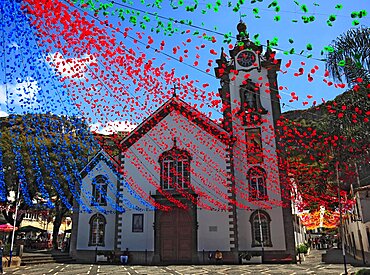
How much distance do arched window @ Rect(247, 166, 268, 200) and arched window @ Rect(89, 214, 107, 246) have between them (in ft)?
36.7

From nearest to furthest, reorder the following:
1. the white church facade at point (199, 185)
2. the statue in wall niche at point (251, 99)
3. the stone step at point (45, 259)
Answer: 1. the white church facade at point (199, 185)
2. the stone step at point (45, 259)
3. the statue in wall niche at point (251, 99)

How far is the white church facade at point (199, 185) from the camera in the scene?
67.7 ft

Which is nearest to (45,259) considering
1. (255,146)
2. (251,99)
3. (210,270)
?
(210,270)

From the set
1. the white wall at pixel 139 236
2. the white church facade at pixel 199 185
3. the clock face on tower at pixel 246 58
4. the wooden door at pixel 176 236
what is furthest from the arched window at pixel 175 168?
the clock face on tower at pixel 246 58

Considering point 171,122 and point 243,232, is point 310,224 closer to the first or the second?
point 243,232

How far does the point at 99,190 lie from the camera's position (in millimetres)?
24750

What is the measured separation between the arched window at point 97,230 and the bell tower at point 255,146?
10.0 metres

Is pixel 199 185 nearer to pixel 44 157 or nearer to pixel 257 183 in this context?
pixel 257 183

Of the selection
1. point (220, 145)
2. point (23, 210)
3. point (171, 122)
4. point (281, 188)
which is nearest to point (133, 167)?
point (171, 122)

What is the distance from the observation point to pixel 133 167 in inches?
940

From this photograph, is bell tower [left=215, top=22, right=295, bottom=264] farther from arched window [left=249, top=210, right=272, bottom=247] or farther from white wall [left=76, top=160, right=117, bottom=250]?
white wall [left=76, top=160, right=117, bottom=250]

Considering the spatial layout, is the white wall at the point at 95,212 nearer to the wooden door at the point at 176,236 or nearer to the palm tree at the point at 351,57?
the wooden door at the point at 176,236

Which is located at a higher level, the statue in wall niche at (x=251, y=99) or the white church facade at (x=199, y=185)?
the statue in wall niche at (x=251, y=99)

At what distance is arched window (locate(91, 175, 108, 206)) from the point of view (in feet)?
80.0
